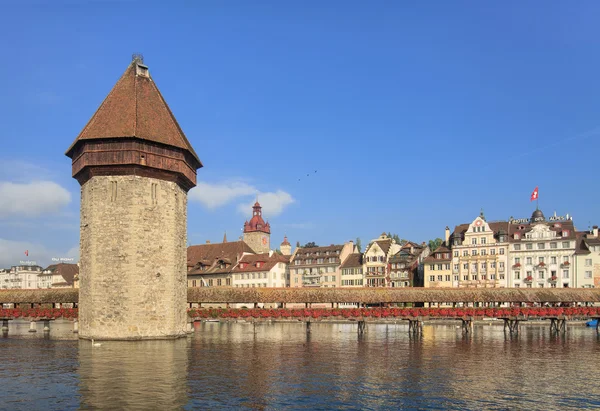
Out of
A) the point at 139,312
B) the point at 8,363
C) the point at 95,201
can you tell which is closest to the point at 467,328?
the point at 139,312

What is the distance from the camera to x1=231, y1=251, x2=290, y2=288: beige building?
288 ft

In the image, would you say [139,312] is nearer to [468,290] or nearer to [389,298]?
[389,298]

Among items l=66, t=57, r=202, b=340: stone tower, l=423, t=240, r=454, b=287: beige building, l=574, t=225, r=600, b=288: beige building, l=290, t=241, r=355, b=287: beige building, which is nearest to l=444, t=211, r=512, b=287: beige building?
l=423, t=240, r=454, b=287: beige building

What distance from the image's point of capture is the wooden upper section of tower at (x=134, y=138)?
36031 mm

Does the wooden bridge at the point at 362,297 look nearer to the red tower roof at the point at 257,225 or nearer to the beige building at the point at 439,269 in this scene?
the beige building at the point at 439,269

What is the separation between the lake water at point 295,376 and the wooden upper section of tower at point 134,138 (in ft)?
32.8

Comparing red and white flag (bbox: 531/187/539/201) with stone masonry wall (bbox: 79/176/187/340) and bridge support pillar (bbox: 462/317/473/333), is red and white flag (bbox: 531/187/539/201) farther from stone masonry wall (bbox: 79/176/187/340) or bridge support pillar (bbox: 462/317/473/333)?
stone masonry wall (bbox: 79/176/187/340)

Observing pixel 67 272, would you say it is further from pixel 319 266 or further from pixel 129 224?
pixel 129 224

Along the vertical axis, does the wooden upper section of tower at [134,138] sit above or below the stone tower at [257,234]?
above

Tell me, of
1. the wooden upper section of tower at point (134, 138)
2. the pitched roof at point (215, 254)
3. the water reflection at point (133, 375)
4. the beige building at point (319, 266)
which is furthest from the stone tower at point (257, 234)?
the water reflection at point (133, 375)

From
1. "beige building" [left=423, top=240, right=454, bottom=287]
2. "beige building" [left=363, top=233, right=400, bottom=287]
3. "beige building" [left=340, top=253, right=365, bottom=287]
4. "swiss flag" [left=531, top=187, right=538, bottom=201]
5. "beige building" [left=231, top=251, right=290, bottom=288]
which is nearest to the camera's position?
"swiss flag" [left=531, top=187, right=538, bottom=201]

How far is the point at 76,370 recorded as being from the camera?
1025 inches

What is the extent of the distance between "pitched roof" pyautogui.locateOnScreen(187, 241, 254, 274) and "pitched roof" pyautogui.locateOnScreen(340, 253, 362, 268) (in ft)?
46.2

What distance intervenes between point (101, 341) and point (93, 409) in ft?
57.1
